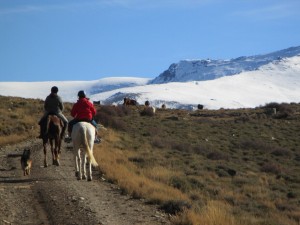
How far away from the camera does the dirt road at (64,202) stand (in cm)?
1170

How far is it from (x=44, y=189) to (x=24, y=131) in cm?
2010

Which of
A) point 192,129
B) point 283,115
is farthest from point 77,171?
point 283,115

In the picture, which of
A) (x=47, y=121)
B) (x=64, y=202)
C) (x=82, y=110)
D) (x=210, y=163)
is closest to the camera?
(x=64, y=202)

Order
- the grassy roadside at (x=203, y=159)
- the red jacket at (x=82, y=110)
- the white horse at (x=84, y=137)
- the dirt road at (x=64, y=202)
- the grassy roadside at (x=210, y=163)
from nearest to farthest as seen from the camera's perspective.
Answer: the dirt road at (x=64, y=202) < the white horse at (x=84, y=137) < the grassy roadside at (x=210, y=163) < the grassy roadside at (x=203, y=159) < the red jacket at (x=82, y=110)

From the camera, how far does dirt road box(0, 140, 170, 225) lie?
38.4 ft

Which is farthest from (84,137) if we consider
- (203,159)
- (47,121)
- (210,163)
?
(203,159)

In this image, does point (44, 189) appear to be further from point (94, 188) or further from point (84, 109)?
point (84, 109)

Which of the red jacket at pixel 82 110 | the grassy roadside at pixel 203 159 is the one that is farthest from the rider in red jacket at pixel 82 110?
the grassy roadside at pixel 203 159

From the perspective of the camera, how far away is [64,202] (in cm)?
1305

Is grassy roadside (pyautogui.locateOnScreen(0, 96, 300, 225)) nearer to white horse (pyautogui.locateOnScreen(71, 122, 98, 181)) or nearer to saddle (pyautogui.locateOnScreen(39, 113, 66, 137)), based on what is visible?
white horse (pyautogui.locateOnScreen(71, 122, 98, 181))

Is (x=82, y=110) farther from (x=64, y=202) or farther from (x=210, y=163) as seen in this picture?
(x=210, y=163)

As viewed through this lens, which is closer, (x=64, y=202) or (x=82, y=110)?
(x=64, y=202)

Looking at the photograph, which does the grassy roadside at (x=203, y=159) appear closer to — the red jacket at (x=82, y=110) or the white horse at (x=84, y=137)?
the white horse at (x=84, y=137)

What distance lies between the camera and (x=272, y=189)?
27547 mm
